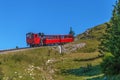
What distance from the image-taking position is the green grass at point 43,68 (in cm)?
5850

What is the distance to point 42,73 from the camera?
6362cm

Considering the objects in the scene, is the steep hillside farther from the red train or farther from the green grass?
the green grass

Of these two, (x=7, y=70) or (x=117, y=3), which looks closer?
(x=117, y=3)

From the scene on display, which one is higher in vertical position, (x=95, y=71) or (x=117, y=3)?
(x=117, y=3)

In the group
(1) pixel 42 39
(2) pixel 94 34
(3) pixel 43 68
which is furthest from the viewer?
(2) pixel 94 34

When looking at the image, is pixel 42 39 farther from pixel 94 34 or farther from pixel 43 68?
pixel 94 34

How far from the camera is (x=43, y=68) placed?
6888 cm

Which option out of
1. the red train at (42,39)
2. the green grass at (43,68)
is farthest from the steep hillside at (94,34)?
the green grass at (43,68)

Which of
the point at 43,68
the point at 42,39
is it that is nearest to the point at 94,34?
the point at 42,39

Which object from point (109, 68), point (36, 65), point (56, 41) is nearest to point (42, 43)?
point (56, 41)

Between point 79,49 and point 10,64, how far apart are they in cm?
3324

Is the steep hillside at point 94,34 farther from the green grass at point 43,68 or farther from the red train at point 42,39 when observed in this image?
the green grass at point 43,68

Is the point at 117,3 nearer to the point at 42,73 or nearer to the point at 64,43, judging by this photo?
the point at 42,73

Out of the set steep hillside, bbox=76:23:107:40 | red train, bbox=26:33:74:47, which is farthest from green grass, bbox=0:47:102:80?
steep hillside, bbox=76:23:107:40
